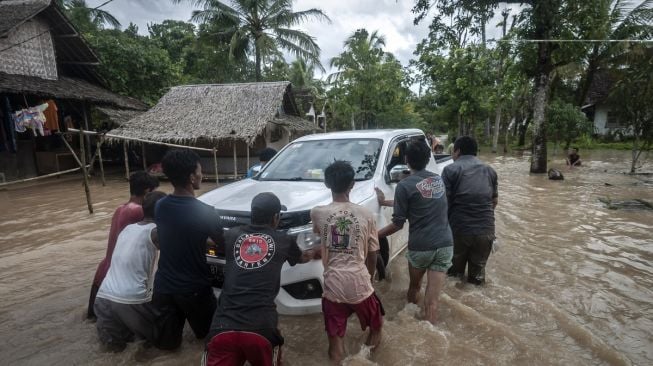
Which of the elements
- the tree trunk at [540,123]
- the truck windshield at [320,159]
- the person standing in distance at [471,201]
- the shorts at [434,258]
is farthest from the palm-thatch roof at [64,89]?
the tree trunk at [540,123]

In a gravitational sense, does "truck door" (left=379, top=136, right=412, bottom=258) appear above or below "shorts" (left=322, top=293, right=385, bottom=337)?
above

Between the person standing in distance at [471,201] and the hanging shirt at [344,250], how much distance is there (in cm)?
176

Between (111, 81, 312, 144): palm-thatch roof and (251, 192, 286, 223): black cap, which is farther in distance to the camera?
(111, 81, 312, 144): palm-thatch roof

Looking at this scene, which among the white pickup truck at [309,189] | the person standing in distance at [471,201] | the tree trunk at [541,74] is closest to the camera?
the white pickup truck at [309,189]

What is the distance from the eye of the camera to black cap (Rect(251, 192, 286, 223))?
235 centimetres

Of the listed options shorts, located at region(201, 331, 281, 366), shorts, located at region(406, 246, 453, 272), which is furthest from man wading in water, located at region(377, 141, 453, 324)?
shorts, located at region(201, 331, 281, 366)

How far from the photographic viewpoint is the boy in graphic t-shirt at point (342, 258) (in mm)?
2588

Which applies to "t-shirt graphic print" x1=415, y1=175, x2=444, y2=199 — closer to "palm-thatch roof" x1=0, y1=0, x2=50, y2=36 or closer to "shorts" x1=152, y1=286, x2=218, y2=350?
"shorts" x1=152, y1=286, x2=218, y2=350

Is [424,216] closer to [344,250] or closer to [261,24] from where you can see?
[344,250]

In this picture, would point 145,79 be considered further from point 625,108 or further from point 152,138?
point 625,108

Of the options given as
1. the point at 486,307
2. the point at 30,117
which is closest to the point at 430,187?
the point at 486,307

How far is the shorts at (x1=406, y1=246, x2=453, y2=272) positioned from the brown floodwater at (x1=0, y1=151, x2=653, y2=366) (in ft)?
1.85

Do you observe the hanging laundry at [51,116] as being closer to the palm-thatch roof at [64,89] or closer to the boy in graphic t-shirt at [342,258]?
the palm-thatch roof at [64,89]

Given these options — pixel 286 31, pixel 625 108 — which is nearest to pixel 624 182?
pixel 625 108
